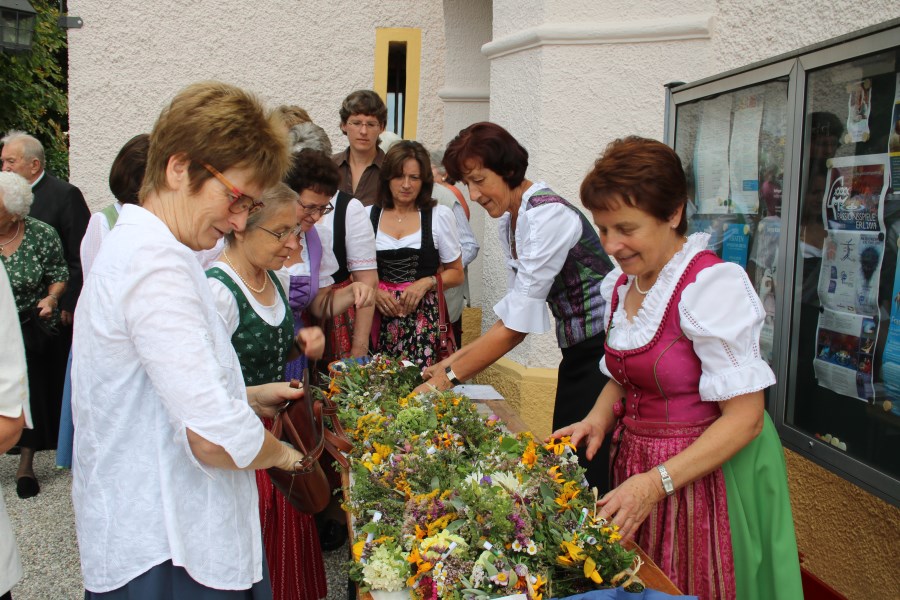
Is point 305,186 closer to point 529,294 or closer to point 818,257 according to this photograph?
point 529,294

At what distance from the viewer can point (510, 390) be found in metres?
5.15

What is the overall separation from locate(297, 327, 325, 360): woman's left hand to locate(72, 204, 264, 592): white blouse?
1.04 m

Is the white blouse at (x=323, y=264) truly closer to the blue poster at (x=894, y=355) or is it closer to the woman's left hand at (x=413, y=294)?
the woman's left hand at (x=413, y=294)

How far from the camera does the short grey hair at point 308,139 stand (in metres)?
3.75

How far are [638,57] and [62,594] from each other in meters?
4.29

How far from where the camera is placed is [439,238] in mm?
4598

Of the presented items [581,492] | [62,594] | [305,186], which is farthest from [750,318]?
[62,594]

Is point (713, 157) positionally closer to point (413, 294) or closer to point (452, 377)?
point (452, 377)

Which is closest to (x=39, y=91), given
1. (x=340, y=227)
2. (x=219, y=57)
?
(x=219, y=57)

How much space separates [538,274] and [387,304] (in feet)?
5.10

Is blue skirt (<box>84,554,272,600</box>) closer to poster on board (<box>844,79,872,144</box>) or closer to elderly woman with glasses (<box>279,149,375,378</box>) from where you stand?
elderly woman with glasses (<box>279,149,375,378</box>)

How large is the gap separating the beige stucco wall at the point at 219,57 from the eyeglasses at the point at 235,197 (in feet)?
19.5

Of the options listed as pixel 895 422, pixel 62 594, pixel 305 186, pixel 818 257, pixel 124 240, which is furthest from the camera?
pixel 62 594

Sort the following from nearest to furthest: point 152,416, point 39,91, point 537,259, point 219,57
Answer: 1. point 152,416
2. point 537,259
3. point 219,57
4. point 39,91
